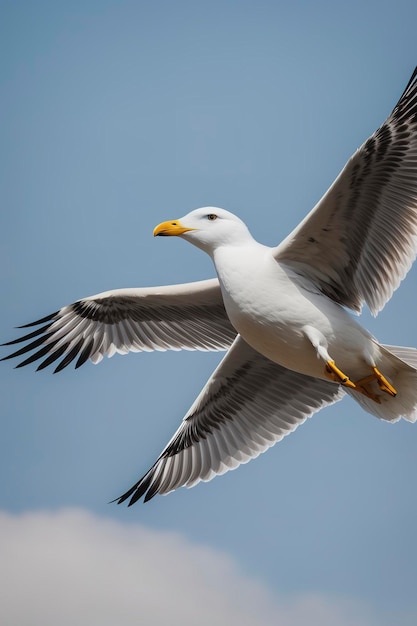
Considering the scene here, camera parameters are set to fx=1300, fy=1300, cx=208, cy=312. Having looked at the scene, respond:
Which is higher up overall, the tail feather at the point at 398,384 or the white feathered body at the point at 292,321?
the white feathered body at the point at 292,321

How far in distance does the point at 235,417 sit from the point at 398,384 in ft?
6.47

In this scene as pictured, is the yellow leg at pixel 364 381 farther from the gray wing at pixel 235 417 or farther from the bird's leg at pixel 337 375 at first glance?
the gray wing at pixel 235 417

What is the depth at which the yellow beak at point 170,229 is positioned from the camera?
10211mm

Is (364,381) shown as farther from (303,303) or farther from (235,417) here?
(235,417)

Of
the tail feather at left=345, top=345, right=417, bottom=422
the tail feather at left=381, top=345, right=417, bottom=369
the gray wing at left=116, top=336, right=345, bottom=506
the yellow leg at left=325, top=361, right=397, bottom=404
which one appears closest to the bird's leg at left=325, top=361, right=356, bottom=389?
the yellow leg at left=325, top=361, right=397, bottom=404

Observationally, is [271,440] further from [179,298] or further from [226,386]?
[179,298]

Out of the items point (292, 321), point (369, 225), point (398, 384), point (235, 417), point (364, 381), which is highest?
point (369, 225)

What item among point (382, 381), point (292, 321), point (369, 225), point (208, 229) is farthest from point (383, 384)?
point (208, 229)

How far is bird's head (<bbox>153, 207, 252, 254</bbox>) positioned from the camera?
10117mm

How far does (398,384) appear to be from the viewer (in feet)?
33.5

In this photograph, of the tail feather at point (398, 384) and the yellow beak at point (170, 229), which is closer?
the tail feather at point (398, 384)

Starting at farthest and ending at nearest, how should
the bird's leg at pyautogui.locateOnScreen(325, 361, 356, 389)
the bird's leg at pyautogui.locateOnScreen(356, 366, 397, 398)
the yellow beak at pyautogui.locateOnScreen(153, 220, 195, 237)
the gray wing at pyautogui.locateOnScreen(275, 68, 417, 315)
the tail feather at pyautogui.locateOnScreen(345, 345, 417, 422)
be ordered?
the yellow beak at pyautogui.locateOnScreen(153, 220, 195, 237), the tail feather at pyautogui.locateOnScreen(345, 345, 417, 422), the bird's leg at pyautogui.locateOnScreen(356, 366, 397, 398), the bird's leg at pyautogui.locateOnScreen(325, 361, 356, 389), the gray wing at pyautogui.locateOnScreen(275, 68, 417, 315)

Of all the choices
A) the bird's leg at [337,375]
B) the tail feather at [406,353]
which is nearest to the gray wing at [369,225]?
the tail feather at [406,353]

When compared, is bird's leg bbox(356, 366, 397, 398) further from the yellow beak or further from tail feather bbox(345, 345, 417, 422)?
the yellow beak
